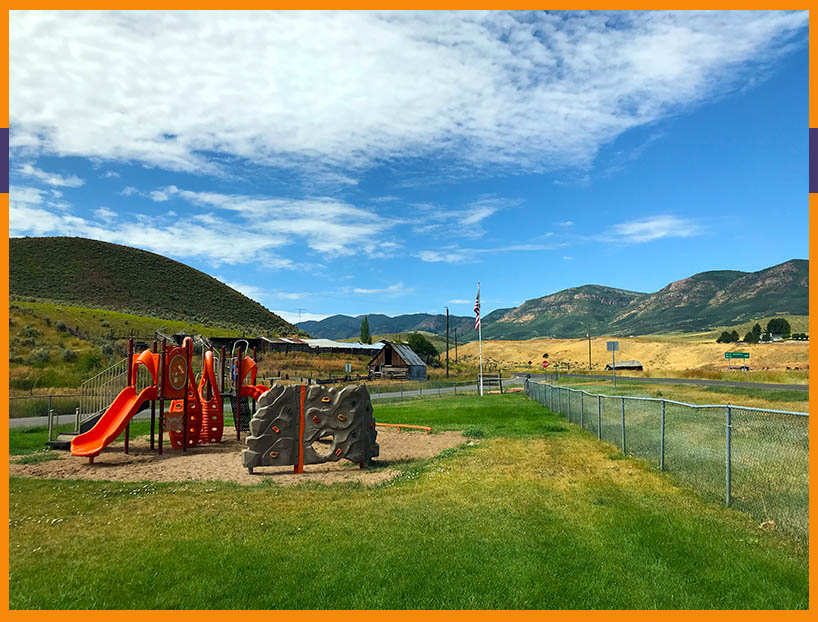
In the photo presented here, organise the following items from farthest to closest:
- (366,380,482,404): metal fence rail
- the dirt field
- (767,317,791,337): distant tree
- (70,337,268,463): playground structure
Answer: (767,317,791,337): distant tree
the dirt field
(366,380,482,404): metal fence rail
(70,337,268,463): playground structure

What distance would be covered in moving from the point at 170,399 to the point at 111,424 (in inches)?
64.8

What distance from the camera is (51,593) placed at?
5945 mm

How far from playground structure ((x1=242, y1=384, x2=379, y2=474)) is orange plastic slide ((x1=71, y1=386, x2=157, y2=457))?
4.52 meters

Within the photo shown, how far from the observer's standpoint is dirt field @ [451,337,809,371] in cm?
8425

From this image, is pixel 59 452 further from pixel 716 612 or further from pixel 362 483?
pixel 716 612

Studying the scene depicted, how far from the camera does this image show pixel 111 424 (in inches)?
634

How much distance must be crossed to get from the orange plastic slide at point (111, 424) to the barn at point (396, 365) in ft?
165

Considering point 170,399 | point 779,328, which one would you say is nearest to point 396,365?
point 170,399

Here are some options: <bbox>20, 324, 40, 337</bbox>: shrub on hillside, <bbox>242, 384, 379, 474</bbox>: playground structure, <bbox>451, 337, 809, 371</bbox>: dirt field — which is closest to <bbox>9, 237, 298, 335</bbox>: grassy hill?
<bbox>20, 324, 40, 337</bbox>: shrub on hillside

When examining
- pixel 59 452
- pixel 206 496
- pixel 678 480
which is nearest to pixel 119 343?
pixel 59 452

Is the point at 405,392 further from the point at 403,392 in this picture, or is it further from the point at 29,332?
the point at 29,332

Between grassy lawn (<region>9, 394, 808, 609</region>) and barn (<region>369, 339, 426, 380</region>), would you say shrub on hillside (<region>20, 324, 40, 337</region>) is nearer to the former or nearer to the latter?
barn (<region>369, 339, 426, 380</region>)

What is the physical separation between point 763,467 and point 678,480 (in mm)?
1579

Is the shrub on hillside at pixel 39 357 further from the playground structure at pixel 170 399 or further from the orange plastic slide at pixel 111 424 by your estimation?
the orange plastic slide at pixel 111 424
